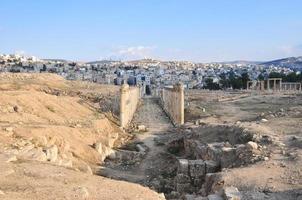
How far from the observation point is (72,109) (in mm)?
32906

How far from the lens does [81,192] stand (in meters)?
Answer: 10.9

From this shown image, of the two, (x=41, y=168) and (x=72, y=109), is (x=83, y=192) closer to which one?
(x=41, y=168)

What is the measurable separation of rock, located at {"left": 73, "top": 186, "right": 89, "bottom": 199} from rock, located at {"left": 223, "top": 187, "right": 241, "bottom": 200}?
3.12 metres

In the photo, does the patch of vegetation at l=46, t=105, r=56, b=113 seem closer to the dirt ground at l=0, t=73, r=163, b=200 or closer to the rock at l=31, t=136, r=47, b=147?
the dirt ground at l=0, t=73, r=163, b=200

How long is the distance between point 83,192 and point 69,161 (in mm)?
7170

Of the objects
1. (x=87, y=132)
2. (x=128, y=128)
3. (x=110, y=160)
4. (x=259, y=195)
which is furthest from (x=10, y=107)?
(x=259, y=195)

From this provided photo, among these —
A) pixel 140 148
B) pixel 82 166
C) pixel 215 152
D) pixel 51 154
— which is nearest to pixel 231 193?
pixel 215 152

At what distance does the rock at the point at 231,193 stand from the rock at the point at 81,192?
3115 millimetres

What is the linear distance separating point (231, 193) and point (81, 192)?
11.2ft

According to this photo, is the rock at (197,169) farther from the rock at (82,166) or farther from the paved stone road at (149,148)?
the rock at (82,166)

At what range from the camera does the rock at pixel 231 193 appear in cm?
1152

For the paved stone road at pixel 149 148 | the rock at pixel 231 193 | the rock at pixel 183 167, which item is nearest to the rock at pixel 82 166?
the paved stone road at pixel 149 148

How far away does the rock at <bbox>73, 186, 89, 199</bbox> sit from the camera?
1073 centimetres

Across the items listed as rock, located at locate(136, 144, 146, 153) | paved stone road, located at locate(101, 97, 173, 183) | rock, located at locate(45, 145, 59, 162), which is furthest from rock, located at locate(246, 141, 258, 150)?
rock, located at locate(136, 144, 146, 153)
